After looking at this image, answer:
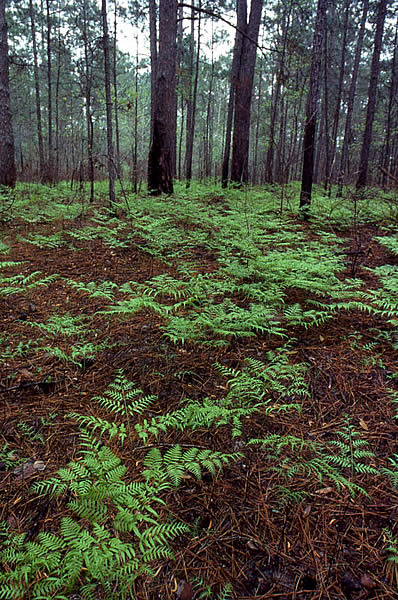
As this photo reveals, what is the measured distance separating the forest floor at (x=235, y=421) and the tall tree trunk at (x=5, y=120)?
22.9 ft

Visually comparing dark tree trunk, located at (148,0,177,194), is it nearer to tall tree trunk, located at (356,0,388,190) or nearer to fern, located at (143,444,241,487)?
tall tree trunk, located at (356,0,388,190)

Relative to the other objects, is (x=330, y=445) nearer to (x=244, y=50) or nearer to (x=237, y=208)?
(x=237, y=208)

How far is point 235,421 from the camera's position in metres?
2.08

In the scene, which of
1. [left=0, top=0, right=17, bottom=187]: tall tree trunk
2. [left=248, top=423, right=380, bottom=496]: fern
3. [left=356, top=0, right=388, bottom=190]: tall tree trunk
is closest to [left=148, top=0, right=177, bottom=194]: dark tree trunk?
[left=0, top=0, right=17, bottom=187]: tall tree trunk

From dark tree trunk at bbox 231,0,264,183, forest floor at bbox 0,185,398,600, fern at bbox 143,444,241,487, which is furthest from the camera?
dark tree trunk at bbox 231,0,264,183

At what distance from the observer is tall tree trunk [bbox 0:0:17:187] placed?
367 inches

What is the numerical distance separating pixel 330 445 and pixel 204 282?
2299 millimetres

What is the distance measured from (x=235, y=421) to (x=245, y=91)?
12439 mm

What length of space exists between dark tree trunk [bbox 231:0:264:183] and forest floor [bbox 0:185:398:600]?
8790mm

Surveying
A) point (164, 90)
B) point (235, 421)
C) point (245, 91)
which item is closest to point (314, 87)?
point (164, 90)

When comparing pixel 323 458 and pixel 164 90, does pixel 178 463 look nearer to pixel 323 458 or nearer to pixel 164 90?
pixel 323 458

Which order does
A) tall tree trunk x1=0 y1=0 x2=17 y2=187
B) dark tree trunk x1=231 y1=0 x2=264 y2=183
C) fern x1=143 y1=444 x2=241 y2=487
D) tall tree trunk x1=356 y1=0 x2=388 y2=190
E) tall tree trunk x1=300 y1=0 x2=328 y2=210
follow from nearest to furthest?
fern x1=143 y1=444 x2=241 y2=487 → tall tree trunk x1=300 y1=0 x2=328 y2=210 → tall tree trunk x1=0 y1=0 x2=17 y2=187 → dark tree trunk x1=231 y1=0 x2=264 y2=183 → tall tree trunk x1=356 y1=0 x2=388 y2=190

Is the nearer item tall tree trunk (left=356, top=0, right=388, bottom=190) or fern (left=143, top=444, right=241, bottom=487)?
fern (left=143, top=444, right=241, bottom=487)

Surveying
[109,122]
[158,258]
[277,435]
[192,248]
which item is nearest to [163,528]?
[277,435]
